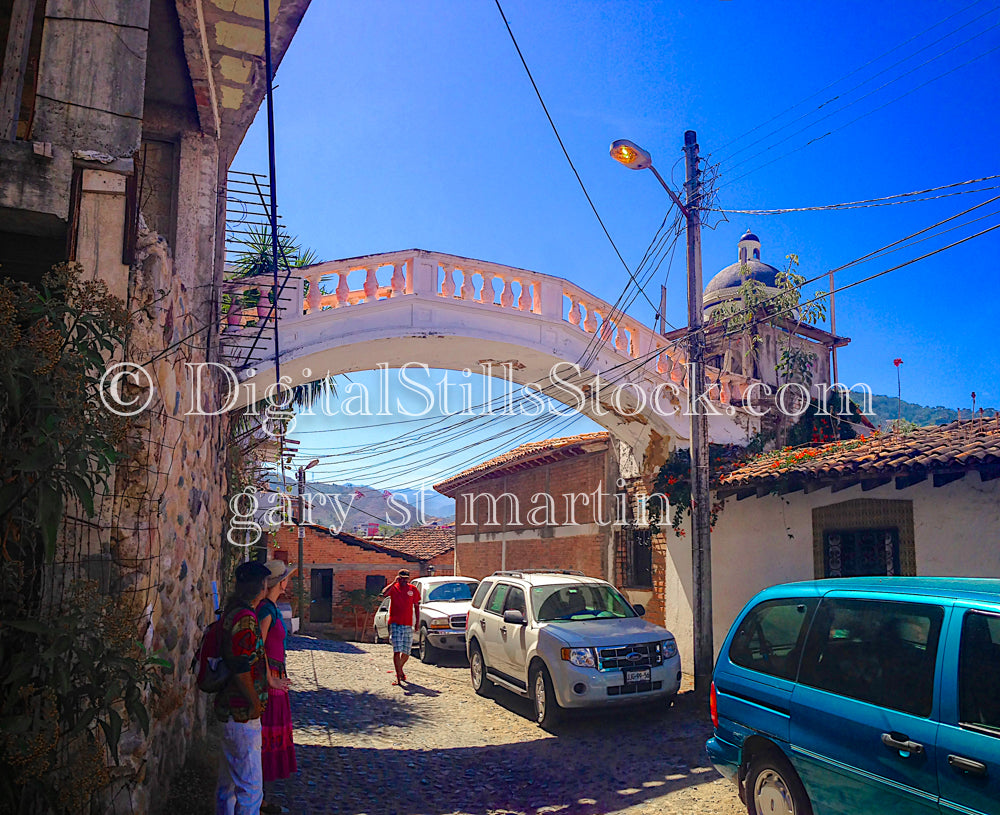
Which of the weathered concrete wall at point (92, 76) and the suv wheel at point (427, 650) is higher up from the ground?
the weathered concrete wall at point (92, 76)

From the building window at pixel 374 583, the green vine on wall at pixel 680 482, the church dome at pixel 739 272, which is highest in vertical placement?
the church dome at pixel 739 272

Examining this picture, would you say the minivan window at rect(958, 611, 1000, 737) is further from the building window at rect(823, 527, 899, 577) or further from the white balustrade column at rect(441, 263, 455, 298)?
the white balustrade column at rect(441, 263, 455, 298)

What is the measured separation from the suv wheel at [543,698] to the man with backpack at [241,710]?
4801mm

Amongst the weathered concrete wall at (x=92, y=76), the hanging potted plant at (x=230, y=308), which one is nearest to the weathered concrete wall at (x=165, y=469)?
the weathered concrete wall at (x=92, y=76)

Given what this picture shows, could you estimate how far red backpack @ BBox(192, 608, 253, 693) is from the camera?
471 centimetres

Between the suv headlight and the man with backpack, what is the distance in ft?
15.4

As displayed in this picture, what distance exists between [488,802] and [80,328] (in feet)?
17.0

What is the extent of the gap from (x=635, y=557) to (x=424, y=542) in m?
22.4

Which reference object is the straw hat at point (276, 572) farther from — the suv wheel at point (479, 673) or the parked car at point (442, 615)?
the parked car at point (442, 615)

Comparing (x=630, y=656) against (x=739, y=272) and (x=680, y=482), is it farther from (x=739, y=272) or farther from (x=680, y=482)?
(x=739, y=272)

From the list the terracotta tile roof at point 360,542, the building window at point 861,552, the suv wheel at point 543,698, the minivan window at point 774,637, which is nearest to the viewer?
the minivan window at point 774,637

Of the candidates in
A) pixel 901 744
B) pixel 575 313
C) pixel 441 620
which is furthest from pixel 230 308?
pixel 901 744

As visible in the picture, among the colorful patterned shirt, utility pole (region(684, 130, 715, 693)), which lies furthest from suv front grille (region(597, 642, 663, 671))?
the colorful patterned shirt

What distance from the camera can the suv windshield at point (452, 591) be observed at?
1745cm
